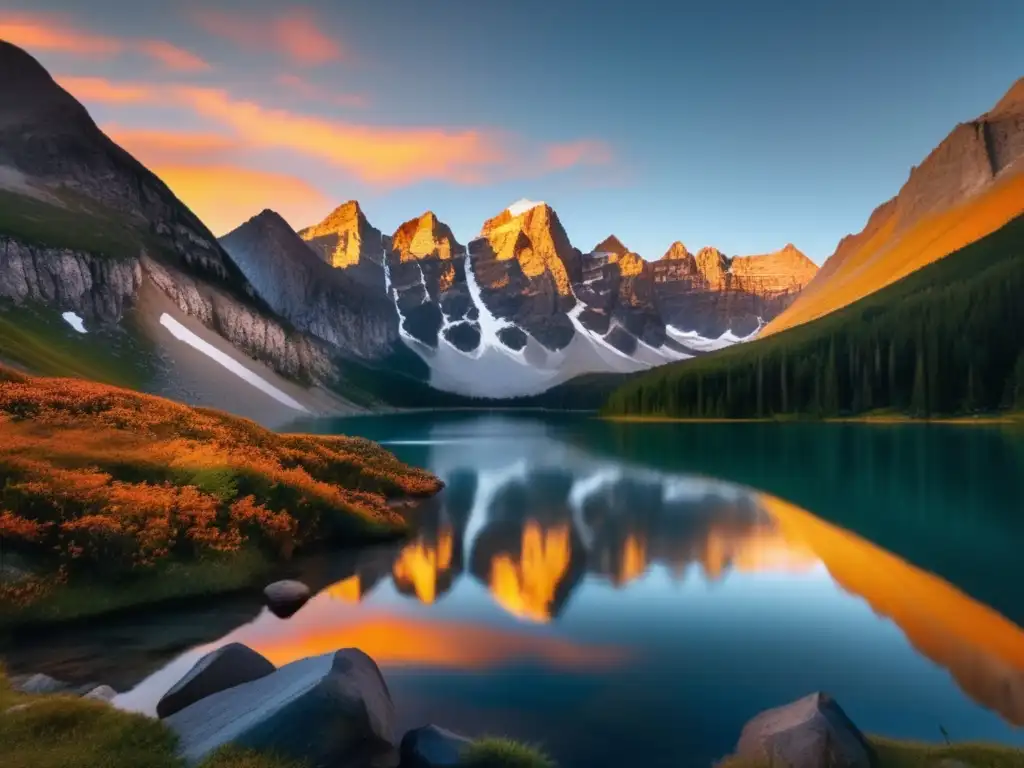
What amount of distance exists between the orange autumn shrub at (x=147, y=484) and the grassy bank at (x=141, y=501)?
0.05 meters

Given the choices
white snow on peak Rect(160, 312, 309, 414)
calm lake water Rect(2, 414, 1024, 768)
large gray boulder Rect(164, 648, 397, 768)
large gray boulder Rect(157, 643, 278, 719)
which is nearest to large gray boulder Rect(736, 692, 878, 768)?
calm lake water Rect(2, 414, 1024, 768)

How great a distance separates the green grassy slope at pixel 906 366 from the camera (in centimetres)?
15525

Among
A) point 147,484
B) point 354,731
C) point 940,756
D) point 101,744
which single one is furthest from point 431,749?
point 147,484

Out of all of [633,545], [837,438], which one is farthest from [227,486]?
[837,438]

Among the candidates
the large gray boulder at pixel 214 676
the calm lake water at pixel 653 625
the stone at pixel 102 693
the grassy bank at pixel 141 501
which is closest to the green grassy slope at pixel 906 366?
the calm lake water at pixel 653 625

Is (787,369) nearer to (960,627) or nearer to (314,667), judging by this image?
(960,627)

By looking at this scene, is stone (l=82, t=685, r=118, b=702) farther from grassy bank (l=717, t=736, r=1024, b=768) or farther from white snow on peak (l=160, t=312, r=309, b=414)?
white snow on peak (l=160, t=312, r=309, b=414)

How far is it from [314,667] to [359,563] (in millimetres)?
16112

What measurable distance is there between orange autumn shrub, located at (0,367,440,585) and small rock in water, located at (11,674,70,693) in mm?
5928

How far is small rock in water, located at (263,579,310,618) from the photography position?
68.3 ft

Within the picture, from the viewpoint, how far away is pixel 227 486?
26.8 metres

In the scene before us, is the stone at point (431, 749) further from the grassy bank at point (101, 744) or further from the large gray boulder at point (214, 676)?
the large gray boulder at point (214, 676)

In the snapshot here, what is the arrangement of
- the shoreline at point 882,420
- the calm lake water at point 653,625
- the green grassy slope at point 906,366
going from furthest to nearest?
the green grassy slope at point 906,366
the shoreline at point 882,420
the calm lake water at point 653,625

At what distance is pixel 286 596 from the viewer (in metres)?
21.5
